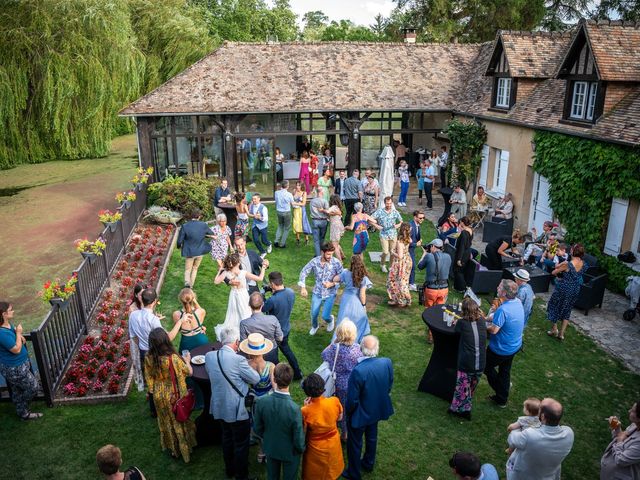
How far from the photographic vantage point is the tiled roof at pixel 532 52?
1639 cm

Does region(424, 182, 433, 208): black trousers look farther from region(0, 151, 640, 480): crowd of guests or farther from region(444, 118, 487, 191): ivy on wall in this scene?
region(0, 151, 640, 480): crowd of guests

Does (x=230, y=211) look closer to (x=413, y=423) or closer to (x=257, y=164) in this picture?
(x=257, y=164)

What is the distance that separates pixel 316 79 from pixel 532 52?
799 cm

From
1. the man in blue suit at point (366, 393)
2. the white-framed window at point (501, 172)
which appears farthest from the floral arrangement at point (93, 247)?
the white-framed window at point (501, 172)

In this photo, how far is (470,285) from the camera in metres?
11.5

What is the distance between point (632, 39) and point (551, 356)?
905 cm

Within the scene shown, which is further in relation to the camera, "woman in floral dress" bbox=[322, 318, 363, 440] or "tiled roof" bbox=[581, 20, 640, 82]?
"tiled roof" bbox=[581, 20, 640, 82]

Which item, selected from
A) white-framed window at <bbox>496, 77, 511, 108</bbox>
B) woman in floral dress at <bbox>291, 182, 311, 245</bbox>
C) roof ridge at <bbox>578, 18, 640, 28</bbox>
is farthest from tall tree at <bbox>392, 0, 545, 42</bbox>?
woman in floral dress at <bbox>291, 182, 311, 245</bbox>

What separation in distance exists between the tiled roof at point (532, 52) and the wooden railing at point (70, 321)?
13024mm

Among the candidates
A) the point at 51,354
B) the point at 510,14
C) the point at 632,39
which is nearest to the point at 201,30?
the point at 510,14

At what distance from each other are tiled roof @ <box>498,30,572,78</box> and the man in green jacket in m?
14.7

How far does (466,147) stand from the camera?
18391 mm

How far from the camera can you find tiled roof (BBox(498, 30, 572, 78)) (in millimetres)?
16391

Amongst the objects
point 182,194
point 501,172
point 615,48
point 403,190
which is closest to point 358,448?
point 615,48
